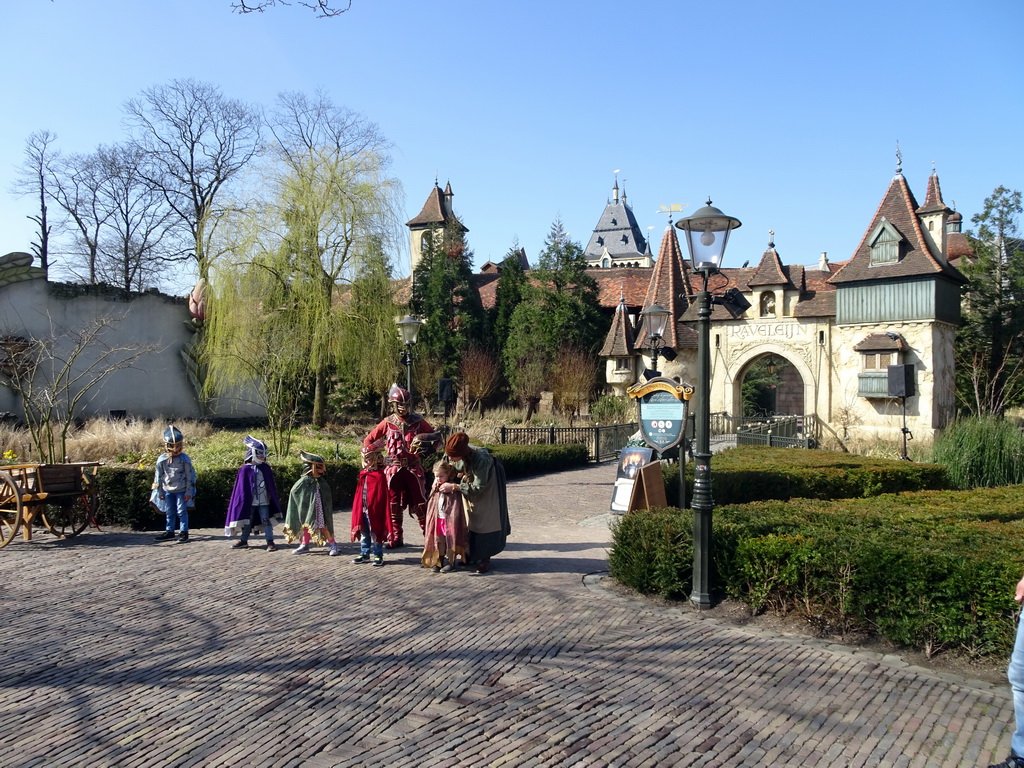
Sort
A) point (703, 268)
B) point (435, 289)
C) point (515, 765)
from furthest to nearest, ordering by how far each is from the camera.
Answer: point (435, 289), point (703, 268), point (515, 765)

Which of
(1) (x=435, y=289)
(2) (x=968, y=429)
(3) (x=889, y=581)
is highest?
(1) (x=435, y=289)

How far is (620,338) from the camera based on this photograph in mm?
33531

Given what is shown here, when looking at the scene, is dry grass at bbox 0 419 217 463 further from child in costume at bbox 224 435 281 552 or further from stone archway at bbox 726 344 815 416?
stone archway at bbox 726 344 815 416

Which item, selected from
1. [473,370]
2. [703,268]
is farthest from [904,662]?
[473,370]

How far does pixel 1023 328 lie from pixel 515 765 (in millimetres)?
34326

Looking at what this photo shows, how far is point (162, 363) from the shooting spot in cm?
2495

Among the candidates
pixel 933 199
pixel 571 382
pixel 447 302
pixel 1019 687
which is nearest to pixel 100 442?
pixel 1019 687

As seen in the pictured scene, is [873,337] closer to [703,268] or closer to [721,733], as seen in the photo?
[703,268]

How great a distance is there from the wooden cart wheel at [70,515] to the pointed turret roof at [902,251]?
26912 mm

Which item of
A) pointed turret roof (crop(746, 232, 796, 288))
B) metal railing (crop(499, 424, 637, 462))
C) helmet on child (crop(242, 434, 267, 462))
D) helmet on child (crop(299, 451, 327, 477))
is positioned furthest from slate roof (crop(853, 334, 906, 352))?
helmet on child (crop(242, 434, 267, 462))

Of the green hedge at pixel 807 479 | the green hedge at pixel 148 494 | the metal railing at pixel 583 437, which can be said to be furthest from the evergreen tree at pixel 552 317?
the green hedge at pixel 148 494

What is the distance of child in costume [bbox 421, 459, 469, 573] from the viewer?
756 cm

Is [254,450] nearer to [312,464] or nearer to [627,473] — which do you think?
[312,464]

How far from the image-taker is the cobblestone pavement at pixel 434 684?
3873mm
